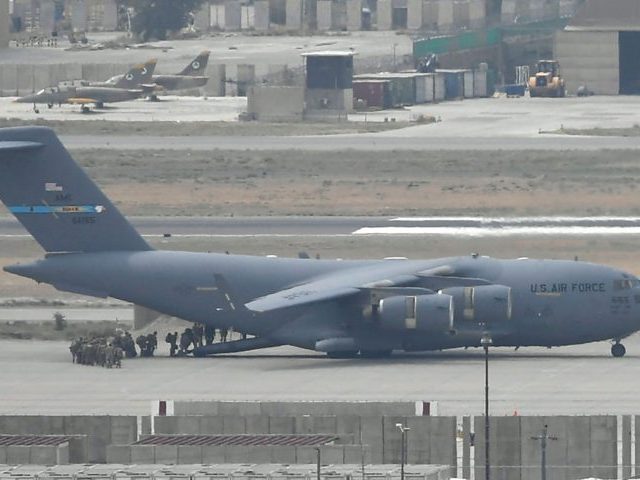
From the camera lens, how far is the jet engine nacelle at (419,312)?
68.1m

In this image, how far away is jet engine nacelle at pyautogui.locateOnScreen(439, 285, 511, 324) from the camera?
224 feet

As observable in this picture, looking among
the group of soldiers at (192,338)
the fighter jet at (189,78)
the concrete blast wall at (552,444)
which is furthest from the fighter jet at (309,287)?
the fighter jet at (189,78)

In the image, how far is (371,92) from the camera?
166250 millimetres

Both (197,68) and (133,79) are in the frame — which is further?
(197,68)

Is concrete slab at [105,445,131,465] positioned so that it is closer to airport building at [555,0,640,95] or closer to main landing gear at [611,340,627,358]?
main landing gear at [611,340,627,358]

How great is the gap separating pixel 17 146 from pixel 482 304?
657 inches

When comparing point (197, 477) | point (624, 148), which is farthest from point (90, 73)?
point (197, 477)

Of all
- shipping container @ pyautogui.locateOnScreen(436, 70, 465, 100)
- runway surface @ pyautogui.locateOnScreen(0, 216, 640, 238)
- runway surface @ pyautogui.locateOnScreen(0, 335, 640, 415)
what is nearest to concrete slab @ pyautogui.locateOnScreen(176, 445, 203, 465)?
runway surface @ pyautogui.locateOnScreen(0, 335, 640, 415)

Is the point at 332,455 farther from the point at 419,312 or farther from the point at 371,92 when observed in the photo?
the point at 371,92

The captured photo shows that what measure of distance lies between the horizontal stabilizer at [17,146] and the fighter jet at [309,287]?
0.22 feet

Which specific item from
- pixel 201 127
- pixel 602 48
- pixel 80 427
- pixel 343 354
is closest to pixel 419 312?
pixel 343 354

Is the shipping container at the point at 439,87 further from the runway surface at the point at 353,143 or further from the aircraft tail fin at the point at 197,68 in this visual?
the runway surface at the point at 353,143

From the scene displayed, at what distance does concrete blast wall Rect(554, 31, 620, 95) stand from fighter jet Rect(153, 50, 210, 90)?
Answer: 31.2 m

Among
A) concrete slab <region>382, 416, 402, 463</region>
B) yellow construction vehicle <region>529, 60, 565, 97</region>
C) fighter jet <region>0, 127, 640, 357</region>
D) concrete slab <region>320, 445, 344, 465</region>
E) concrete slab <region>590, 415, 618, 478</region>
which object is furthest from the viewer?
yellow construction vehicle <region>529, 60, 565, 97</region>
